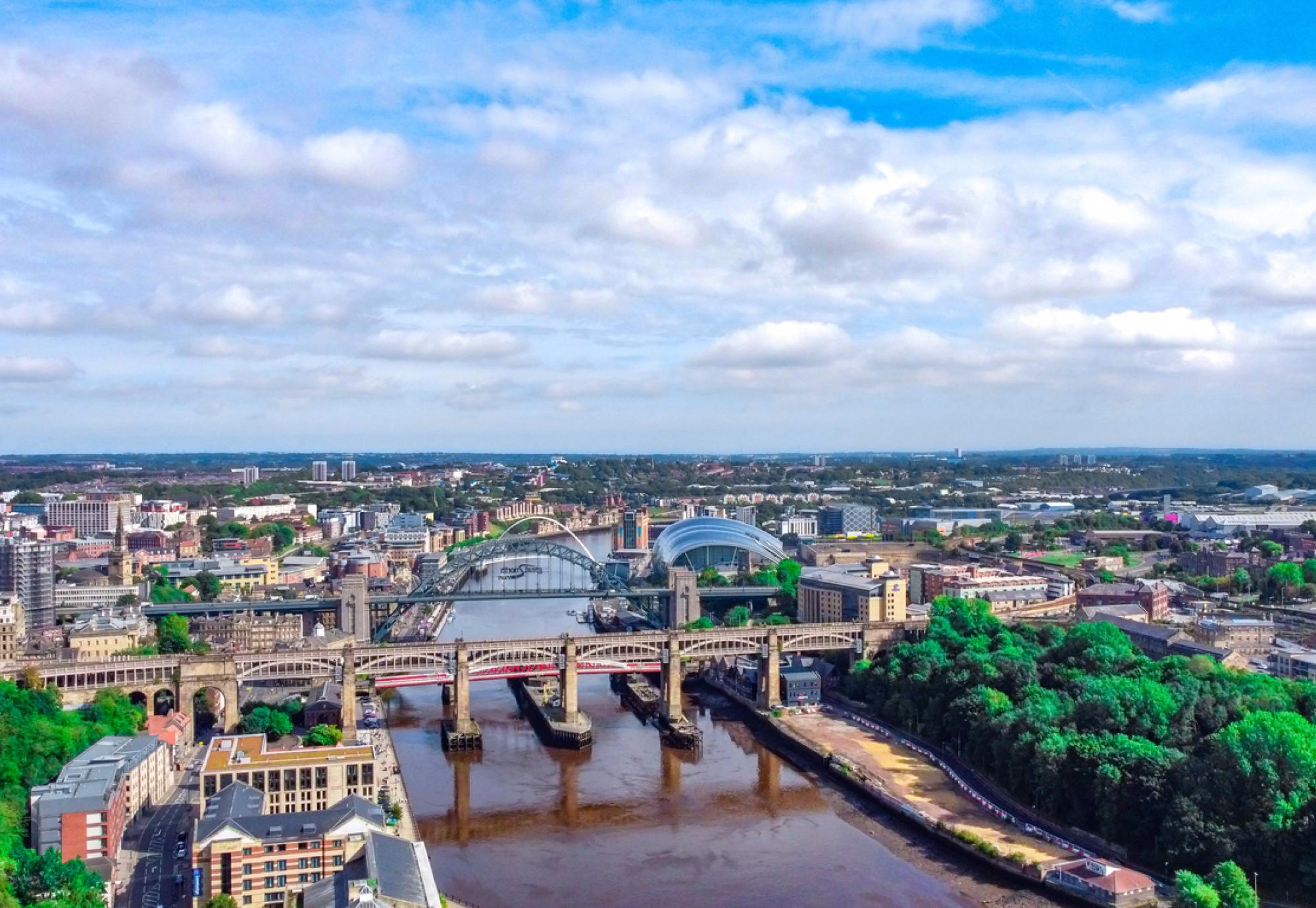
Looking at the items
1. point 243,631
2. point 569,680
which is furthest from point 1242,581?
point 243,631

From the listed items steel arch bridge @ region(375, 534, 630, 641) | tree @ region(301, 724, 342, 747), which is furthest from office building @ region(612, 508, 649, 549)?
tree @ region(301, 724, 342, 747)

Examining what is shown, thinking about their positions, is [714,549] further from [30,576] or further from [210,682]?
[210,682]

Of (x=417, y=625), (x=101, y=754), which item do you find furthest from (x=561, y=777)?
(x=417, y=625)

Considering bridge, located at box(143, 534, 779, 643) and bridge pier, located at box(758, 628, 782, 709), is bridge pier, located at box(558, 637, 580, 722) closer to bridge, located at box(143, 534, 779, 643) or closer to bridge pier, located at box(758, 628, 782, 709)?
bridge pier, located at box(758, 628, 782, 709)

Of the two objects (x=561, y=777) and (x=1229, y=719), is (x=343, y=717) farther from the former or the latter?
(x=1229, y=719)

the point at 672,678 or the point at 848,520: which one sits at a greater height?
the point at 848,520
